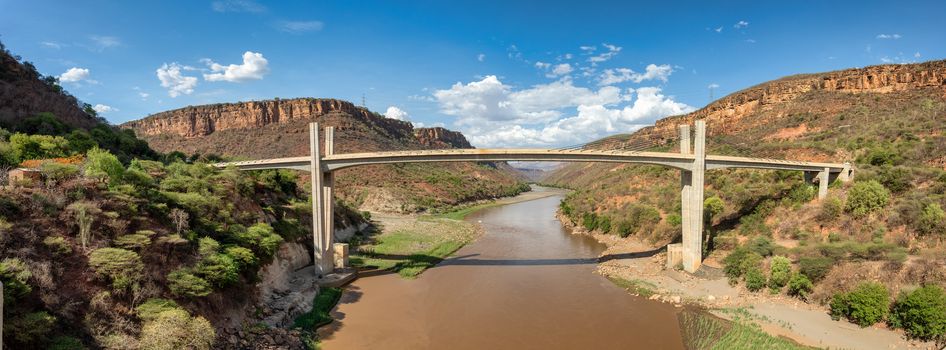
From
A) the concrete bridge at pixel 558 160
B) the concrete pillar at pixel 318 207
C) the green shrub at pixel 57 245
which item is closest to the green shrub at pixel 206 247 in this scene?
the green shrub at pixel 57 245

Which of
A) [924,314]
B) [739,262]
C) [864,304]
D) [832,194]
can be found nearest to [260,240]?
[739,262]

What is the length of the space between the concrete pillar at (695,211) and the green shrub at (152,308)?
77.4 feet

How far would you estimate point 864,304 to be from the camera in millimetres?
15211

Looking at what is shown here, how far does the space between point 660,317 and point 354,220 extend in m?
28.2

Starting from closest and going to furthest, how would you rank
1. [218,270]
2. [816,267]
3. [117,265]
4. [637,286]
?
1. [117,265]
2. [218,270]
3. [816,267]
4. [637,286]

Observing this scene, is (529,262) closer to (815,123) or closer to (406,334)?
(406,334)

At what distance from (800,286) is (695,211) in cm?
611

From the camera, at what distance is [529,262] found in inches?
1104

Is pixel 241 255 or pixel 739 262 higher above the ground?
pixel 241 255

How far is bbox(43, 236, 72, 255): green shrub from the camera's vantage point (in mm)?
11284

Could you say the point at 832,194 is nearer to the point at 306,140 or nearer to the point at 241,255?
the point at 241,255

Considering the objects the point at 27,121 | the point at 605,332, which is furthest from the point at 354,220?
the point at 605,332

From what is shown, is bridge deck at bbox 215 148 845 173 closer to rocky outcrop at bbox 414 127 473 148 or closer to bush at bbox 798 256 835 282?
bush at bbox 798 256 835 282

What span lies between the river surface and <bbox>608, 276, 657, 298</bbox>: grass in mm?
504
